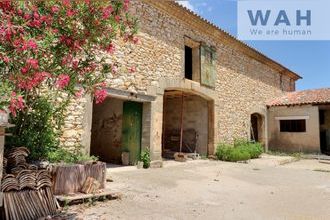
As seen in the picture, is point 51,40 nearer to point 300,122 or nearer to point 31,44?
point 31,44

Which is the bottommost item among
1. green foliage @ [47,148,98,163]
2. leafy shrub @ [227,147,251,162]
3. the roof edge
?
leafy shrub @ [227,147,251,162]

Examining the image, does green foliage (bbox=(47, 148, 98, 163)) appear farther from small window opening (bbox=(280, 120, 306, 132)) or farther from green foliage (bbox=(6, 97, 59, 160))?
small window opening (bbox=(280, 120, 306, 132))

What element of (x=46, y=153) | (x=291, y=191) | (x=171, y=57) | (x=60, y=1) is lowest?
(x=291, y=191)

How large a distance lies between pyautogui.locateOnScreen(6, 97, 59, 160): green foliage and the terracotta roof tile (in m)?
13.3

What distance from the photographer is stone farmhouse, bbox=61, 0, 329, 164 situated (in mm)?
8266

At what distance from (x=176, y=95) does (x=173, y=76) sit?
3.23 meters

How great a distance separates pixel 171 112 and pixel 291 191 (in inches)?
300

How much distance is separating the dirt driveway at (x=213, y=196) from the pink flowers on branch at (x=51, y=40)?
6.09 feet

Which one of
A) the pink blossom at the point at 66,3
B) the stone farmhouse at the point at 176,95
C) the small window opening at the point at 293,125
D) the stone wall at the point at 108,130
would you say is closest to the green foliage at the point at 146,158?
the stone farmhouse at the point at 176,95

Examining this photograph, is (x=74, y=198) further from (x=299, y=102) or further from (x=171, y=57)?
(x=299, y=102)

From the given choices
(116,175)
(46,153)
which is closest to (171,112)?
(116,175)

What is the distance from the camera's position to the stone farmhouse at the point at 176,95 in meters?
8.27

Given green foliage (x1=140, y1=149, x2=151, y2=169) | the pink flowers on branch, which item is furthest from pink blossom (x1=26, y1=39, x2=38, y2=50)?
green foliage (x1=140, y1=149, x2=151, y2=169)

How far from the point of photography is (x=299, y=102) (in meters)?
15.0
